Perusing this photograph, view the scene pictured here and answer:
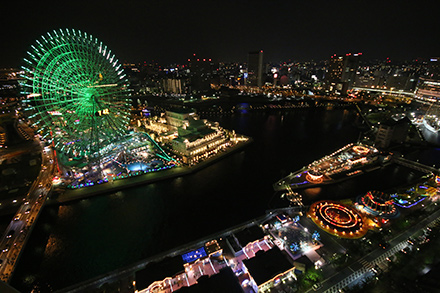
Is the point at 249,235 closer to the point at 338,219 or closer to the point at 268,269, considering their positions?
the point at 268,269

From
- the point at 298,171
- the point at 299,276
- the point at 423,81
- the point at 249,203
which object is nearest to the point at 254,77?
the point at 423,81

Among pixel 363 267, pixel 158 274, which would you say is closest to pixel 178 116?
pixel 158 274

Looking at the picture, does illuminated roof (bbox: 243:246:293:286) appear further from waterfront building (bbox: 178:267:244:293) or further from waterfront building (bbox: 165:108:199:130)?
waterfront building (bbox: 165:108:199:130)

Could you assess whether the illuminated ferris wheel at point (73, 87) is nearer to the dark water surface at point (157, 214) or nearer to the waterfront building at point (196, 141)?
the dark water surface at point (157, 214)

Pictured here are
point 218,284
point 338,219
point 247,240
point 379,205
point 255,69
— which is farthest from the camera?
point 255,69

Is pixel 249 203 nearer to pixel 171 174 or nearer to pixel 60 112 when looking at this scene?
pixel 171 174
